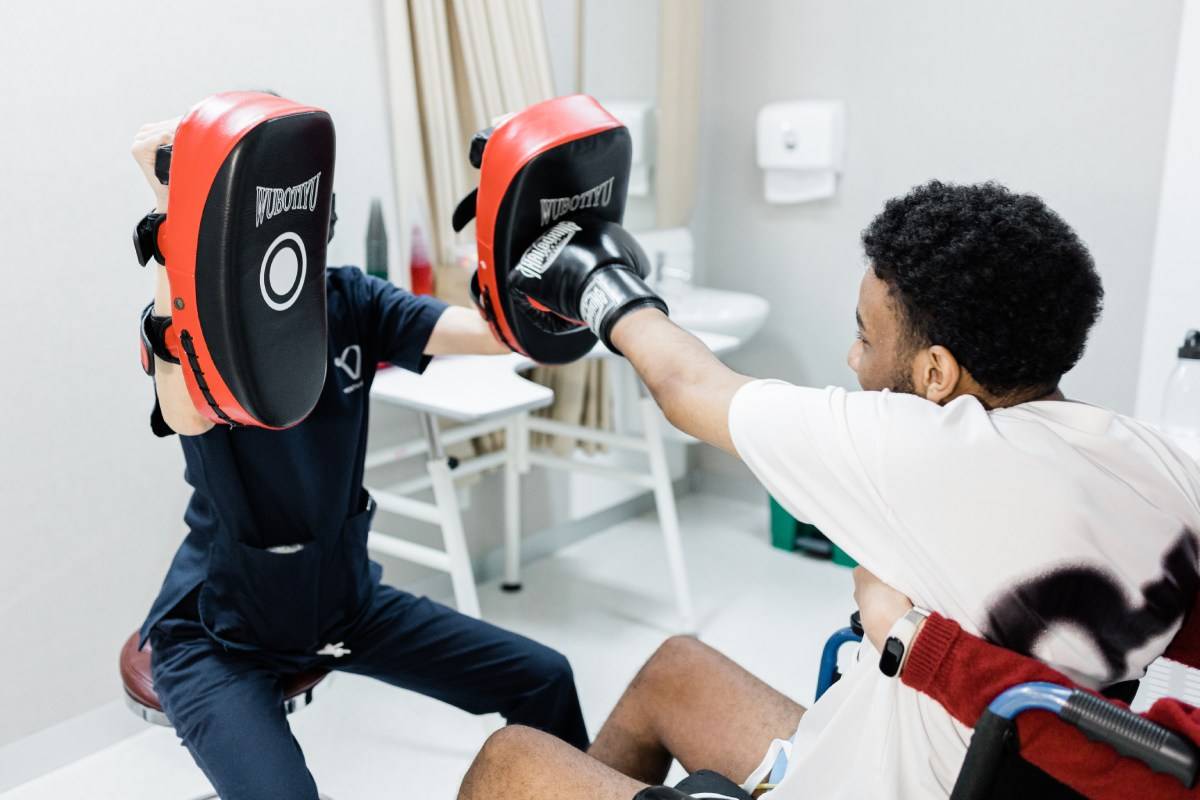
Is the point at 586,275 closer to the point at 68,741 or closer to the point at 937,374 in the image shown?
the point at 937,374

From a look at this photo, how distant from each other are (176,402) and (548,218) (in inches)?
21.4

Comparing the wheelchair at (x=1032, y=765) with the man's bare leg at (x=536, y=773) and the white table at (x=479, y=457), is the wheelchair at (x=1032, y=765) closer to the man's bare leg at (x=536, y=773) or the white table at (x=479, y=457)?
the man's bare leg at (x=536, y=773)

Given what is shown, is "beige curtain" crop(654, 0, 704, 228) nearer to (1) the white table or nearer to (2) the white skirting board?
(1) the white table

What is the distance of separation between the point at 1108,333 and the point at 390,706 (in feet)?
6.89

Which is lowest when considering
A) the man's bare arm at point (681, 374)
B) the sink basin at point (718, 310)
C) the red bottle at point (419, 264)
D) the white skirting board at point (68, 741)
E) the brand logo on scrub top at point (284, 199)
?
the white skirting board at point (68, 741)

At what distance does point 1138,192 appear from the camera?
2.67 metres

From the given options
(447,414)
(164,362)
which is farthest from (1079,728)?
(447,414)

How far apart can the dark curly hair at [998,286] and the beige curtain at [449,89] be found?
1.64 metres

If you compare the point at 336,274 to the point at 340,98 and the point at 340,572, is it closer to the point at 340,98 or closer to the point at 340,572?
the point at 340,572

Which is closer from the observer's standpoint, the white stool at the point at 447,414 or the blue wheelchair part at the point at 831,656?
the blue wheelchair part at the point at 831,656

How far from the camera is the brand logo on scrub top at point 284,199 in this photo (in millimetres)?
1159

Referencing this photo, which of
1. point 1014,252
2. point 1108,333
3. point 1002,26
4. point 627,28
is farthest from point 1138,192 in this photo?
point 1014,252

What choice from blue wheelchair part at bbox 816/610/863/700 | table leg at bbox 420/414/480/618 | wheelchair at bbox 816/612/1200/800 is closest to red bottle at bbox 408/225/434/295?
table leg at bbox 420/414/480/618

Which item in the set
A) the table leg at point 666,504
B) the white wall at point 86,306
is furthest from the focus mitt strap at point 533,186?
the table leg at point 666,504
